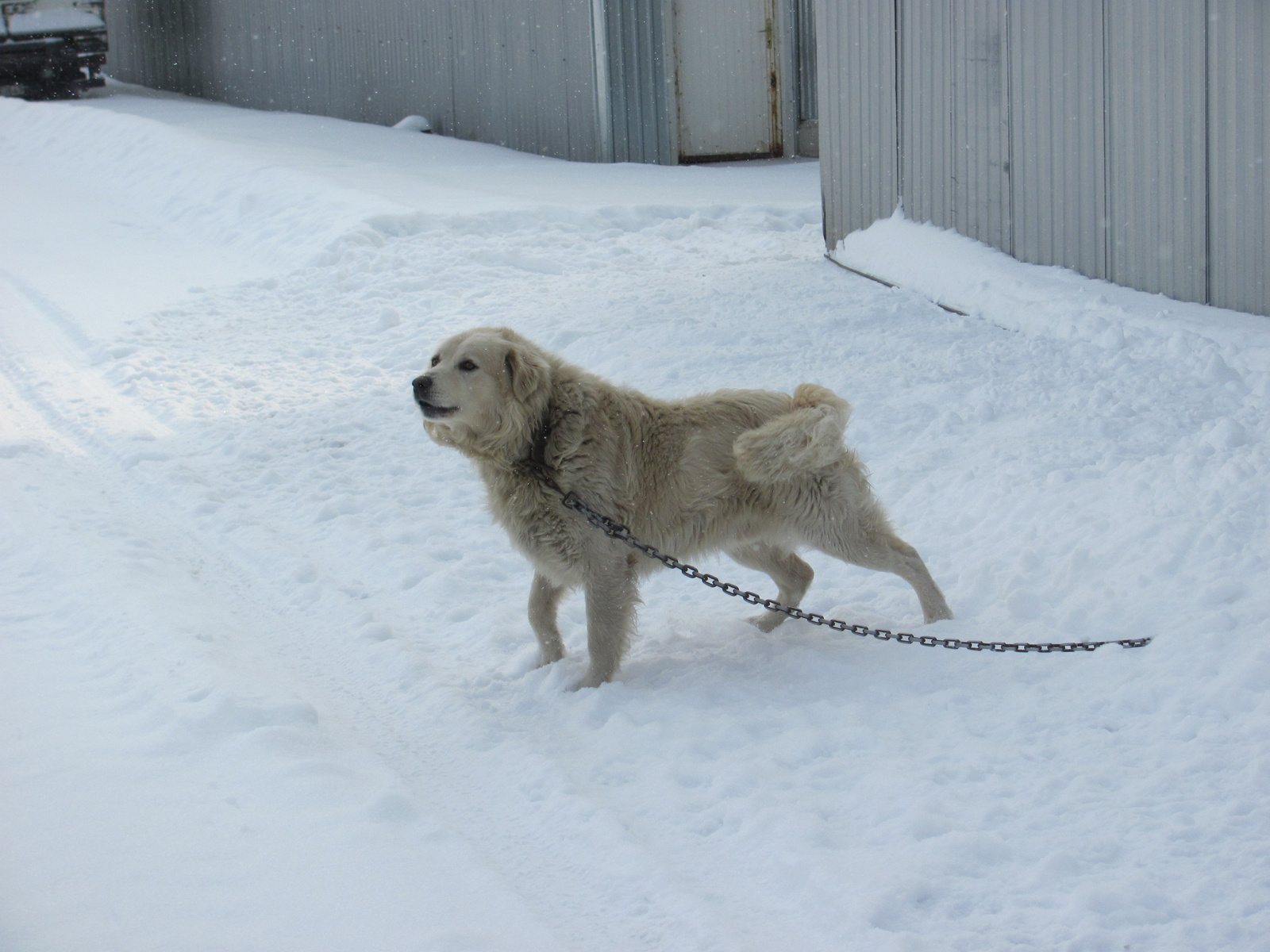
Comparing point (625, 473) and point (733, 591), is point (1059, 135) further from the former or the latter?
point (733, 591)

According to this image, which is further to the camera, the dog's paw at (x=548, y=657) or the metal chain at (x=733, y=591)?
the dog's paw at (x=548, y=657)

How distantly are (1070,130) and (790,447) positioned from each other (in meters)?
5.60

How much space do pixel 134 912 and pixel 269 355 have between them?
770 centimetres

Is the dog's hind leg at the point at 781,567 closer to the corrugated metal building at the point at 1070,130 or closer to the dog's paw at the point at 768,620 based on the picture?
the dog's paw at the point at 768,620

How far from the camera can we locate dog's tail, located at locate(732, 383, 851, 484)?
4.83 m

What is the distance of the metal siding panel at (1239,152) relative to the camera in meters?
7.35

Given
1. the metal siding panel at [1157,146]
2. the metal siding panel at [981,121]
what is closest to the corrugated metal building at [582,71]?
the metal siding panel at [981,121]

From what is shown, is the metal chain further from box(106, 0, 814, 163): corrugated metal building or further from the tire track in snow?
box(106, 0, 814, 163): corrugated metal building

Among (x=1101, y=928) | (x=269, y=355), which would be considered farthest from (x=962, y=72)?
(x=1101, y=928)

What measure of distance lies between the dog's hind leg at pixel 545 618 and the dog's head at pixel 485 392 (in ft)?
2.20

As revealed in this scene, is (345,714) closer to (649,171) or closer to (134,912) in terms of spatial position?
(134,912)

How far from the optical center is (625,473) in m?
5.01

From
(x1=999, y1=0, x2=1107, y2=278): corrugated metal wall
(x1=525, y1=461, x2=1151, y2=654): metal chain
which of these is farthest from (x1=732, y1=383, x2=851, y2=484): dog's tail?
(x1=999, y1=0, x2=1107, y2=278): corrugated metal wall

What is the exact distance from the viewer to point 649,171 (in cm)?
1616
